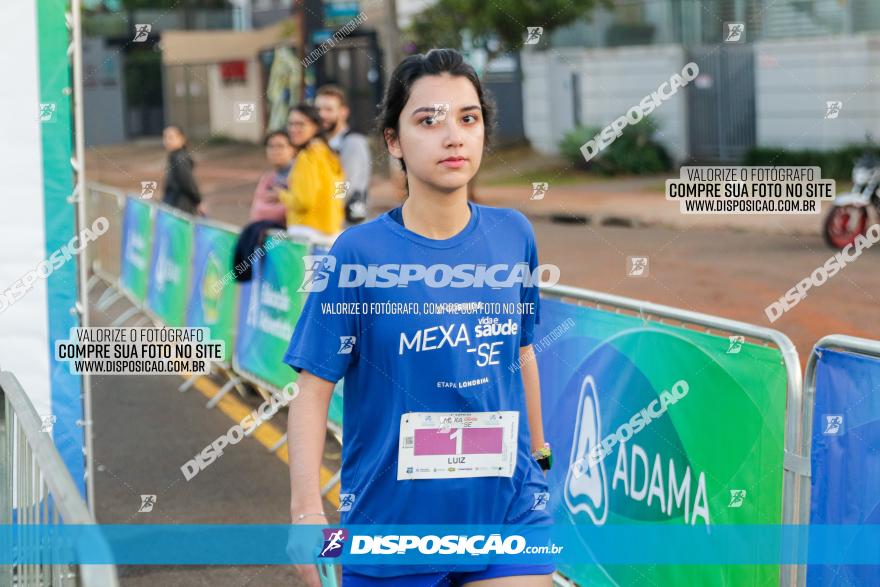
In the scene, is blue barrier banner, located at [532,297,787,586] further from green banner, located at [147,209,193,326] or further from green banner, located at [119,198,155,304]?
green banner, located at [119,198,155,304]

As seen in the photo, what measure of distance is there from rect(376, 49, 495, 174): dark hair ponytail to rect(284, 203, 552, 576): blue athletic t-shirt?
279 millimetres

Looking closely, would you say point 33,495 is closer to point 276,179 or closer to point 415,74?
→ point 415,74

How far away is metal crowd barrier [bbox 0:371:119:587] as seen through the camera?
101 inches

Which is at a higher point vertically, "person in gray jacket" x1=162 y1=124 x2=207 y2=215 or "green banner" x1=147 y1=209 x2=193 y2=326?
"person in gray jacket" x1=162 y1=124 x2=207 y2=215

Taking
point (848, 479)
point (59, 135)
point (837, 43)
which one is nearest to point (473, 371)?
point (848, 479)

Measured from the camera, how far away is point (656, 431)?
507 centimetres

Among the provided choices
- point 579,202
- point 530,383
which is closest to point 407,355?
point 530,383

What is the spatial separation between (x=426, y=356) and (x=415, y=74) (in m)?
0.72

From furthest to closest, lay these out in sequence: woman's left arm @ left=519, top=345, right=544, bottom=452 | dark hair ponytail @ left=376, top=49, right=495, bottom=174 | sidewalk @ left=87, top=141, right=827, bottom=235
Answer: sidewalk @ left=87, top=141, right=827, bottom=235 → woman's left arm @ left=519, top=345, right=544, bottom=452 → dark hair ponytail @ left=376, top=49, right=495, bottom=174

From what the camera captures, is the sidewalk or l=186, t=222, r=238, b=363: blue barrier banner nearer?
l=186, t=222, r=238, b=363: blue barrier banner

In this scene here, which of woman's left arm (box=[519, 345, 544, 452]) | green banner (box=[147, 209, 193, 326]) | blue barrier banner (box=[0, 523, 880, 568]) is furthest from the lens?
green banner (box=[147, 209, 193, 326])

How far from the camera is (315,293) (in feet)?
11.4

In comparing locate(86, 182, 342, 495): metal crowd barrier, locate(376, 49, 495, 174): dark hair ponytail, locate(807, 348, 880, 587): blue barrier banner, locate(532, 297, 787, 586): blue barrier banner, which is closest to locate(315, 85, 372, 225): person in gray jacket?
locate(86, 182, 342, 495): metal crowd barrier

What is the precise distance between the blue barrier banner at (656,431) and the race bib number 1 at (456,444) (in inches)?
7.1
